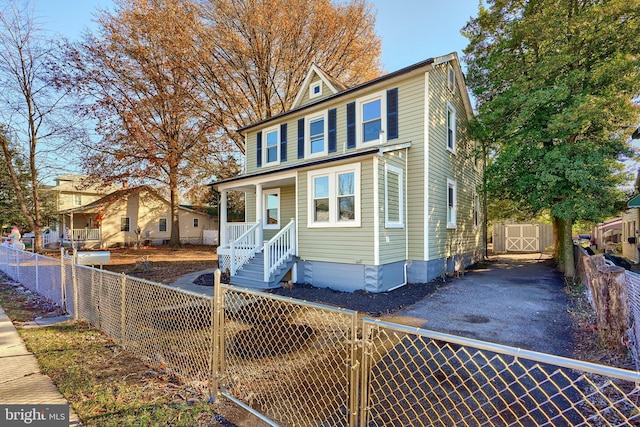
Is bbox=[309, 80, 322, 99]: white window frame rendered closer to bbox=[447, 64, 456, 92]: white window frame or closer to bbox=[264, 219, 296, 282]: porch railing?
bbox=[447, 64, 456, 92]: white window frame

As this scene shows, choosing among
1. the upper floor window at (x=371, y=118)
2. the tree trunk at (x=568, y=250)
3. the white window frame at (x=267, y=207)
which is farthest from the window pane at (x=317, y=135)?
the tree trunk at (x=568, y=250)

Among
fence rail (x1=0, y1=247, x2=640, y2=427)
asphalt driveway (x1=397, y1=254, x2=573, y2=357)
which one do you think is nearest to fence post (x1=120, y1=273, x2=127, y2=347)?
fence rail (x1=0, y1=247, x2=640, y2=427)

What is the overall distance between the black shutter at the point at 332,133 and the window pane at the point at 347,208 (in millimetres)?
3155

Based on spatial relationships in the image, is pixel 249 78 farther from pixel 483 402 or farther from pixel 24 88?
pixel 483 402

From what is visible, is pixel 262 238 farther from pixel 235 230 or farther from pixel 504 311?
pixel 504 311

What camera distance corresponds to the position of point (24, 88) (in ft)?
53.5

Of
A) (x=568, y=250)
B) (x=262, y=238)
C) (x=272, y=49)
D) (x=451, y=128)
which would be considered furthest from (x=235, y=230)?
(x=272, y=49)

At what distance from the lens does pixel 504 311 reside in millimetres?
6504

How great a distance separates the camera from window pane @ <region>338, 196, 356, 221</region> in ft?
27.9

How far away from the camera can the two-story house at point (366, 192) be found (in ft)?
27.1

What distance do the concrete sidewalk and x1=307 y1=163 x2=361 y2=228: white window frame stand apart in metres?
6.40

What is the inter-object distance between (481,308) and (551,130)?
6385 mm

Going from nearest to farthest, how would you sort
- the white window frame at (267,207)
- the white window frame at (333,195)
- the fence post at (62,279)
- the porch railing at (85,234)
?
the fence post at (62,279) → the white window frame at (333,195) → the white window frame at (267,207) → the porch railing at (85,234)

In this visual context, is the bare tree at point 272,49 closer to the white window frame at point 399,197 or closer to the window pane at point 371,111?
the window pane at point 371,111
